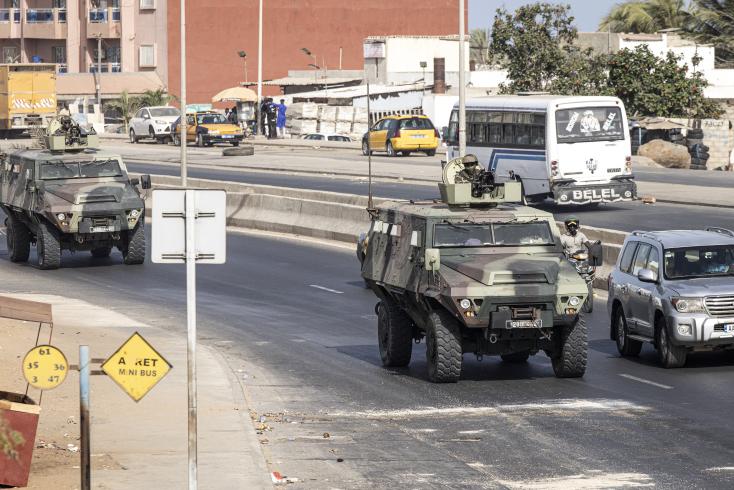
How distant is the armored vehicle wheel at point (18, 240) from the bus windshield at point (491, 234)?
1636 cm

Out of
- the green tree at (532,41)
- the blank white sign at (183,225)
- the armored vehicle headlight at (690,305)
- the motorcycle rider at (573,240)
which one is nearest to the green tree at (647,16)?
the green tree at (532,41)

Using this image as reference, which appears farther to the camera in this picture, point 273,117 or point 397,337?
point 273,117

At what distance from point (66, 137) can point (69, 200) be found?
7.19ft

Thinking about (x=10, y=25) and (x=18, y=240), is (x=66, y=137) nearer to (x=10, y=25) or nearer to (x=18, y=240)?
(x=18, y=240)

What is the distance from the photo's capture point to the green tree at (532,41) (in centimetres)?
A: 6950

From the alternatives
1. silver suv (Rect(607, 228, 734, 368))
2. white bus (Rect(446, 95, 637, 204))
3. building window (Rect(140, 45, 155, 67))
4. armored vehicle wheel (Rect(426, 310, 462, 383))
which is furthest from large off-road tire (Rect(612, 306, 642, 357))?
building window (Rect(140, 45, 155, 67))

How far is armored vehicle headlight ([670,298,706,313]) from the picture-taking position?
18031 millimetres

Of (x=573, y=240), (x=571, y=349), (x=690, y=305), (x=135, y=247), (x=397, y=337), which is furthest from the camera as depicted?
(x=135, y=247)

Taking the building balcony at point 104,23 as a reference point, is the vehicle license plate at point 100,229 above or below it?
below

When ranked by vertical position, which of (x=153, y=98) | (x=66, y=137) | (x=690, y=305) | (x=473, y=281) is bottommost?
(x=690, y=305)

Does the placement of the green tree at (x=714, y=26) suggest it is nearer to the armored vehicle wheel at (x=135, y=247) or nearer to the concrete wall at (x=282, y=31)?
the concrete wall at (x=282, y=31)

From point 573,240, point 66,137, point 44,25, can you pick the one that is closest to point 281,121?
point 44,25

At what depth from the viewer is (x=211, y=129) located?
228ft

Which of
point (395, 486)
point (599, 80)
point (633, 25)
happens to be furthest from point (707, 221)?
point (633, 25)
